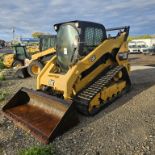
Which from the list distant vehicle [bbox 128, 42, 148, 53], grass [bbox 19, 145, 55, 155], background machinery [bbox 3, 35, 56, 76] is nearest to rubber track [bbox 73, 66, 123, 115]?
grass [bbox 19, 145, 55, 155]

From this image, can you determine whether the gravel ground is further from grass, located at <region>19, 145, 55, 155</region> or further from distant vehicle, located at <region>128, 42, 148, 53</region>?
distant vehicle, located at <region>128, 42, 148, 53</region>

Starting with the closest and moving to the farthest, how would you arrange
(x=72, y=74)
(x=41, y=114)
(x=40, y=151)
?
(x=40, y=151), (x=41, y=114), (x=72, y=74)

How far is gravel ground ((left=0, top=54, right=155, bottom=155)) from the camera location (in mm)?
5355

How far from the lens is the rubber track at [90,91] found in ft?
23.1

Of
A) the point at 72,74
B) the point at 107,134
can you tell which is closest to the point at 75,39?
the point at 72,74

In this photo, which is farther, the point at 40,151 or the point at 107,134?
the point at 107,134

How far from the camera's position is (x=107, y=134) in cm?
602

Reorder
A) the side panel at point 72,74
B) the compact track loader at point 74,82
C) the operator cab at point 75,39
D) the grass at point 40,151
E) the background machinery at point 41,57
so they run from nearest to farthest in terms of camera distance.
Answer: the grass at point 40,151 → the compact track loader at point 74,82 → the side panel at point 72,74 → the operator cab at point 75,39 → the background machinery at point 41,57

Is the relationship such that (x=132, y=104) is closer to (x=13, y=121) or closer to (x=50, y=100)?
(x=50, y=100)

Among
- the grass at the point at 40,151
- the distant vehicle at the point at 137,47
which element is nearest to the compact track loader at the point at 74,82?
the grass at the point at 40,151

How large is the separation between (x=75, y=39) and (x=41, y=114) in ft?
8.17

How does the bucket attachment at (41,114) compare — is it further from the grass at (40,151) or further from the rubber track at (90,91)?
the rubber track at (90,91)

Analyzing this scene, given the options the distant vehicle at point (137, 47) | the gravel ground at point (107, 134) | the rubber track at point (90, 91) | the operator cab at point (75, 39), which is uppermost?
the operator cab at point (75, 39)

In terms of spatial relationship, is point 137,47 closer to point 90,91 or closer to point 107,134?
point 90,91
